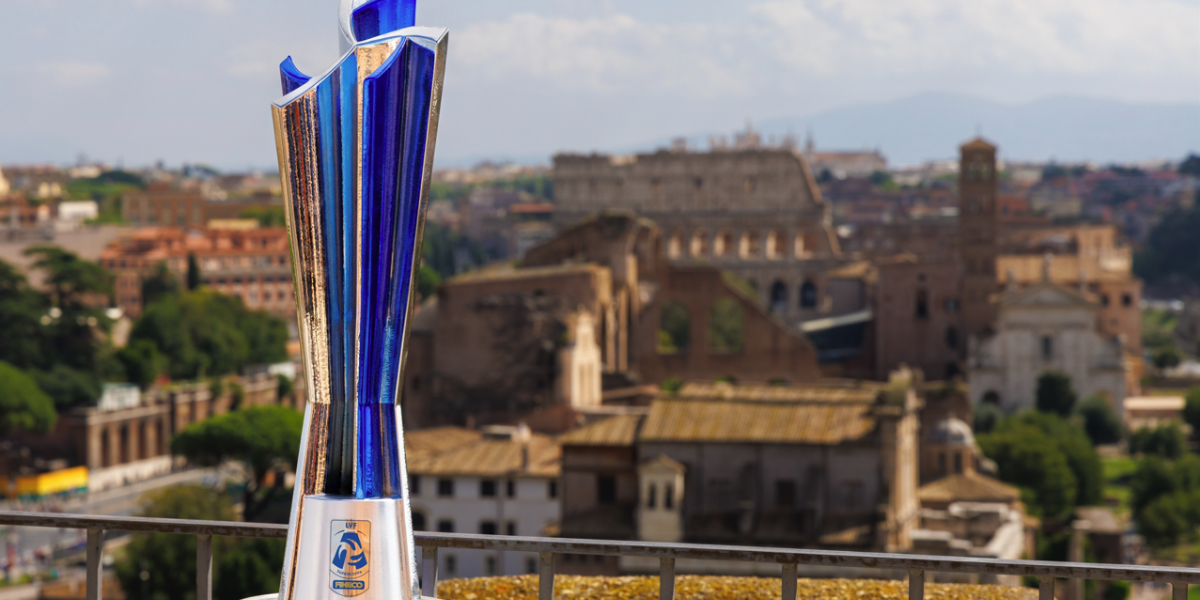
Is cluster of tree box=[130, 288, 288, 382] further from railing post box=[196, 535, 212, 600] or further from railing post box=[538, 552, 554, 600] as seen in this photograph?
railing post box=[538, 552, 554, 600]

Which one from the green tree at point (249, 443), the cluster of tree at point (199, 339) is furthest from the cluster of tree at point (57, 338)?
the green tree at point (249, 443)

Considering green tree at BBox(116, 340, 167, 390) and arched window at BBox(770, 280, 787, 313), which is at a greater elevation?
arched window at BBox(770, 280, 787, 313)

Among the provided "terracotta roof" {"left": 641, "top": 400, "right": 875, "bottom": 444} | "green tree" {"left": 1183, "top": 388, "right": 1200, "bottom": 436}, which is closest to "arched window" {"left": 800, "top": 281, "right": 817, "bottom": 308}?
"green tree" {"left": 1183, "top": 388, "right": 1200, "bottom": 436}

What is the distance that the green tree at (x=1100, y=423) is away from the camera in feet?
120

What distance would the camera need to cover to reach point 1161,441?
113 ft

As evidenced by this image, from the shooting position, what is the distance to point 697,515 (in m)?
18.6

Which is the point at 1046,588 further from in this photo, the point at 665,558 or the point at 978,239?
the point at 978,239

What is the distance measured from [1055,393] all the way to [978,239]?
4312 millimetres

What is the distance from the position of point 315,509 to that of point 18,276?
1622 inches

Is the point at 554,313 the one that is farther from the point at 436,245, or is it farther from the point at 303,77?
the point at 436,245

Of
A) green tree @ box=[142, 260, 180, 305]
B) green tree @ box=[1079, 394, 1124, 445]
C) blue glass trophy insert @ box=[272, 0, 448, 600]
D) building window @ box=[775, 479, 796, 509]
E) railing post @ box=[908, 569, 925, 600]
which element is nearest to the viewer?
blue glass trophy insert @ box=[272, 0, 448, 600]

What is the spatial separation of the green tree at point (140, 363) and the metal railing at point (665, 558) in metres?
37.4

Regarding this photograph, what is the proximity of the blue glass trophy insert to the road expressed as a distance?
2106 centimetres

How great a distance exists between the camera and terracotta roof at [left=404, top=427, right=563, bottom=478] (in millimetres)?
21703
